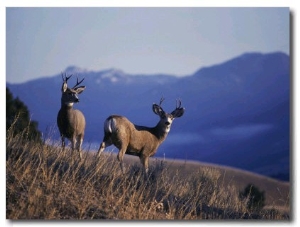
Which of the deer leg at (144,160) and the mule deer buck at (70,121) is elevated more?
the mule deer buck at (70,121)

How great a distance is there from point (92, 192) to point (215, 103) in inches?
63.8

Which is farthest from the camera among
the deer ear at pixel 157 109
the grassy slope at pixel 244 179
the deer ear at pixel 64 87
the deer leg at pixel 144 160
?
the deer leg at pixel 144 160

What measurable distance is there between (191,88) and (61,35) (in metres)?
1.43

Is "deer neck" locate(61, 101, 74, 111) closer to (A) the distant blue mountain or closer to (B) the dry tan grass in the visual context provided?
(A) the distant blue mountain

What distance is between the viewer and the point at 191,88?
10477mm

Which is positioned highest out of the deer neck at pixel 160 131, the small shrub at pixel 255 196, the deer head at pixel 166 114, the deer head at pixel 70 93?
the deer head at pixel 70 93

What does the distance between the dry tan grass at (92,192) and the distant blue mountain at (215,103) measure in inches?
14.9

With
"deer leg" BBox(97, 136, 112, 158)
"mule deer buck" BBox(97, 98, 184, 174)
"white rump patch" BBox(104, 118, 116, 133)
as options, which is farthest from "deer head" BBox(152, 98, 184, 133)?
"deer leg" BBox(97, 136, 112, 158)

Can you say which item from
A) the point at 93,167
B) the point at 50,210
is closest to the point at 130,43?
the point at 93,167

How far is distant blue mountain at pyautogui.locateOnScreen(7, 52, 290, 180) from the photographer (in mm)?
10133

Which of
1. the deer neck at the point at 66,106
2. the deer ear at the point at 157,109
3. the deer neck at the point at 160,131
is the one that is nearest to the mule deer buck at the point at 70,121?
the deer neck at the point at 66,106

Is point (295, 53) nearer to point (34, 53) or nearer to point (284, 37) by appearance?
point (284, 37)

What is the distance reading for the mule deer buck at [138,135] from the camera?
1080cm

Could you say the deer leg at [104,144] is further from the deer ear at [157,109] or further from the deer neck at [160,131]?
the deer neck at [160,131]
